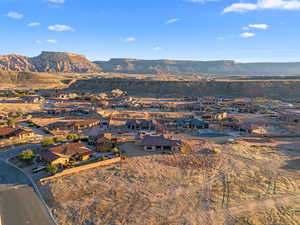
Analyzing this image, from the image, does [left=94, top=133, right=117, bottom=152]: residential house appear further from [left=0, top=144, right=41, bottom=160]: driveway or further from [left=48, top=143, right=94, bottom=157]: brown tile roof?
[left=0, top=144, right=41, bottom=160]: driveway

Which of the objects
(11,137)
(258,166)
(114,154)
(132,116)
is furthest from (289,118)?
(11,137)

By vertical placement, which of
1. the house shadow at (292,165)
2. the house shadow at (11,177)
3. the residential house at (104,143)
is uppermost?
the residential house at (104,143)

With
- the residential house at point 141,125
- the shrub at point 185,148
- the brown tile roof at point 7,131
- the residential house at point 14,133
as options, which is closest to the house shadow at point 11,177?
the residential house at point 14,133

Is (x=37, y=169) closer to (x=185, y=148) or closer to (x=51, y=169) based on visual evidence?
(x=51, y=169)

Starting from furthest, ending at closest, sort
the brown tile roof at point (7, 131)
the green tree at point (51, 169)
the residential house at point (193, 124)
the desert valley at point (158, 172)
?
the residential house at point (193, 124) < the brown tile roof at point (7, 131) < the green tree at point (51, 169) < the desert valley at point (158, 172)

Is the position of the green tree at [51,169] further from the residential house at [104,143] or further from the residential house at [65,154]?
the residential house at [104,143]

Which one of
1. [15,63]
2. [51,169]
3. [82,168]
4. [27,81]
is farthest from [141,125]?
[15,63]

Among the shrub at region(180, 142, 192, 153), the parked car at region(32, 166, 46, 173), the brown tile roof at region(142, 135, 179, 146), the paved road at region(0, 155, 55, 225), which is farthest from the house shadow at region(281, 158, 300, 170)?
the parked car at region(32, 166, 46, 173)

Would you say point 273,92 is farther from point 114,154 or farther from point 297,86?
point 114,154
